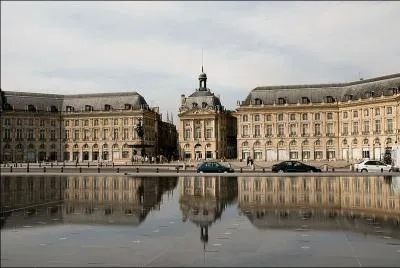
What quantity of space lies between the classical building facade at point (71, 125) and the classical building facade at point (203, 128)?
32.6ft

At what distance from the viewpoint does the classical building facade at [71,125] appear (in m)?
123

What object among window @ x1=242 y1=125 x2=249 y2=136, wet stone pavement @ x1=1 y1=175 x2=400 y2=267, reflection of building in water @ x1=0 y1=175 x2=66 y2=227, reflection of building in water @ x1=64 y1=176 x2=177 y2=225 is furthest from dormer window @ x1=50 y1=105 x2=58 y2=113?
→ wet stone pavement @ x1=1 y1=175 x2=400 y2=267

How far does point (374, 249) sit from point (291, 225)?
412 centimetres

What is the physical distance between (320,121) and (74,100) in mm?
65377

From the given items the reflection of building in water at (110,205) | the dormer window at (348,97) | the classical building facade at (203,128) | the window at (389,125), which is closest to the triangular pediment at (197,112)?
the classical building facade at (203,128)

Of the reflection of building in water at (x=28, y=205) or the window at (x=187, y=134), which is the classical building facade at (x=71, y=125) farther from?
the reflection of building in water at (x=28, y=205)

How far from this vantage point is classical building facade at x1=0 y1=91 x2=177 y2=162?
404 ft

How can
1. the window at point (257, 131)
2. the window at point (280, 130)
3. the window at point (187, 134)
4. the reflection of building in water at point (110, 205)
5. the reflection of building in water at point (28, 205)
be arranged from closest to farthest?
the reflection of building in water at point (110, 205) → the reflection of building in water at point (28, 205) → the window at point (280, 130) → the window at point (257, 131) → the window at point (187, 134)

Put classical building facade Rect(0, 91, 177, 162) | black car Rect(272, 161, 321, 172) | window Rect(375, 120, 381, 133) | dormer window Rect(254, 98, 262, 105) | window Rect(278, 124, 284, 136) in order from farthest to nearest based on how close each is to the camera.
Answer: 1. classical building facade Rect(0, 91, 177, 162)
2. dormer window Rect(254, 98, 262, 105)
3. window Rect(278, 124, 284, 136)
4. window Rect(375, 120, 381, 133)
5. black car Rect(272, 161, 321, 172)

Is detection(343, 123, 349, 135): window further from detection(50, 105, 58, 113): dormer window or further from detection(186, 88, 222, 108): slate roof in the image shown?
detection(50, 105, 58, 113): dormer window

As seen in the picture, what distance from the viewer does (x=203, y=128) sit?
124 m

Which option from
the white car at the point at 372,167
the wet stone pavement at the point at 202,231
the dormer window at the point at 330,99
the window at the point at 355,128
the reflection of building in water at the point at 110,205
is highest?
the dormer window at the point at 330,99

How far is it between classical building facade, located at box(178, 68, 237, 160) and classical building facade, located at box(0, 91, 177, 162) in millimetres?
9950

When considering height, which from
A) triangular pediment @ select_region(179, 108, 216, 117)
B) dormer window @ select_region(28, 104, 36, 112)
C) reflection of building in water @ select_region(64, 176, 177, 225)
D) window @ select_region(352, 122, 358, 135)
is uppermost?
dormer window @ select_region(28, 104, 36, 112)
